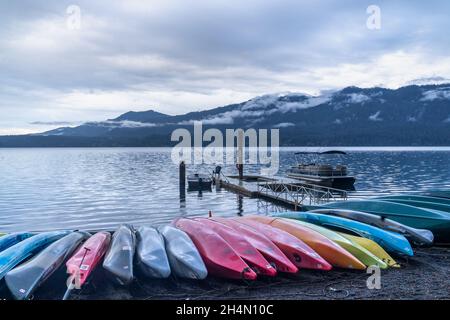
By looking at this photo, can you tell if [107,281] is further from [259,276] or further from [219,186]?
[219,186]

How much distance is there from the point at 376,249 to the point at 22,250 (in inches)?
332

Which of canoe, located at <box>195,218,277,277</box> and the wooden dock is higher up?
canoe, located at <box>195,218,277,277</box>

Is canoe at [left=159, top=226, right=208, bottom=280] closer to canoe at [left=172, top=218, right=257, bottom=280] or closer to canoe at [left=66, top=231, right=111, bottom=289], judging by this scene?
canoe at [left=172, top=218, right=257, bottom=280]

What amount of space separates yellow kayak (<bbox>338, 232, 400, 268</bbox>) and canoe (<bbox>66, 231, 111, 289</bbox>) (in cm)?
623

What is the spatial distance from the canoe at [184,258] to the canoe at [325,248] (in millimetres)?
2836

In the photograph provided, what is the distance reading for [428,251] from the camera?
37.6 feet

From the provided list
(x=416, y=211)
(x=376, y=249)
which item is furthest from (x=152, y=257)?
(x=416, y=211)

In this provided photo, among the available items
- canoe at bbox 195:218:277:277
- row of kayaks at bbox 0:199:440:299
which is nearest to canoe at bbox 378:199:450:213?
row of kayaks at bbox 0:199:440:299

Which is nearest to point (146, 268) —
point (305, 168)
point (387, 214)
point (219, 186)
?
point (387, 214)

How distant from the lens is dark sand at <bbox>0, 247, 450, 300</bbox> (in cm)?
796

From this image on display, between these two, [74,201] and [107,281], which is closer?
[107,281]
